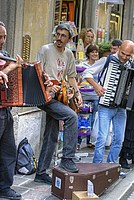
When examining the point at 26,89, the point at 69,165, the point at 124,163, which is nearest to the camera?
the point at 26,89

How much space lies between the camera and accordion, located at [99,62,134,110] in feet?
20.6

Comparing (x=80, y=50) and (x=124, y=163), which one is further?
(x=80, y=50)

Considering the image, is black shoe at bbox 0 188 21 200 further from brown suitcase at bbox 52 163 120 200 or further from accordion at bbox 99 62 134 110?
accordion at bbox 99 62 134 110

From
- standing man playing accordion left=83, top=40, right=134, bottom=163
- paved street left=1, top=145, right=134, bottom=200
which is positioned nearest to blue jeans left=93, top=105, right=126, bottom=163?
standing man playing accordion left=83, top=40, right=134, bottom=163

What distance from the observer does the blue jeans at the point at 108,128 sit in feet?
21.0

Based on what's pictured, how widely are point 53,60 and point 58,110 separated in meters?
0.66

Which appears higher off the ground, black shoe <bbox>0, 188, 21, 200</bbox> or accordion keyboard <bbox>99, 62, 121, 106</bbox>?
accordion keyboard <bbox>99, 62, 121, 106</bbox>

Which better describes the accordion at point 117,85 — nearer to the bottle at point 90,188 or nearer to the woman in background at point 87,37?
the bottle at point 90,188

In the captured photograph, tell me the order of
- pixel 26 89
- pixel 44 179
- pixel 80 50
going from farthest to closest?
pixel 80 50
pixel 44 179
pixel 26 89

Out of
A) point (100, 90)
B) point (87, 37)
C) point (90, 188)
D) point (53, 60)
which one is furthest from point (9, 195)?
point (87, 37)

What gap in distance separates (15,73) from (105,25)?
21.7 feet

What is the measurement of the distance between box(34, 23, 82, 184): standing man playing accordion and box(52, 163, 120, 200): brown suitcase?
0.43 feet

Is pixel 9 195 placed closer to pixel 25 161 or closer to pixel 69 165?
pixel 69 165

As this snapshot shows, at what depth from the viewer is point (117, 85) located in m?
6.29
